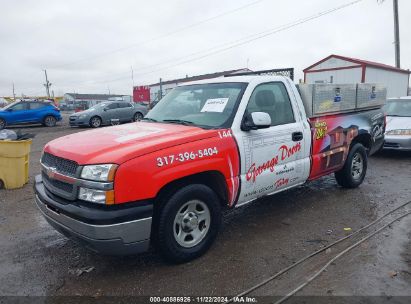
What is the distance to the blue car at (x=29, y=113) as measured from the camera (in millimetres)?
18719

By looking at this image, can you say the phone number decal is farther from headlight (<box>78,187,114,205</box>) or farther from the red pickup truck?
headlight (<box>78,187,114,205</box>)

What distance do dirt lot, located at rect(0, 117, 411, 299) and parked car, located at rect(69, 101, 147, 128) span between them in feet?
46.4

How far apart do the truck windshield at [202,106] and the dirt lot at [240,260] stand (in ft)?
4.79

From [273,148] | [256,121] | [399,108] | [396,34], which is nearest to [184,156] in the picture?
[256,121]

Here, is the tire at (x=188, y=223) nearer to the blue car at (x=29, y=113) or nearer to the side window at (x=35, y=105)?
the blue car at (x=29, y=113)

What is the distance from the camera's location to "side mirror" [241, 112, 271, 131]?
12.4 ft

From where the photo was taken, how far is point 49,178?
11.6 ft

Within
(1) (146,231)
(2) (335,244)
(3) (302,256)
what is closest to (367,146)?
(2) (335,244)

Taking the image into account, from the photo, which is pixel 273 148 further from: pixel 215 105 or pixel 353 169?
pixel 353 169

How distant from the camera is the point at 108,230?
9.66 feet

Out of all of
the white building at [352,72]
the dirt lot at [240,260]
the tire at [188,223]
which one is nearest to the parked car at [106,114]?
the white building at [352,72]

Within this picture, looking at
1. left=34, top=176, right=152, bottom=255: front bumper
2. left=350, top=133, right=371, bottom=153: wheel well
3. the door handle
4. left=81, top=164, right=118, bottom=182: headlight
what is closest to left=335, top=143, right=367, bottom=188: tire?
left=350, top=133, right=371, bottom=153: wheel well

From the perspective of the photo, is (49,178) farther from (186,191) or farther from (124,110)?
(124,110)

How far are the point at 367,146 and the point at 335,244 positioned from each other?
3119 millimetres
